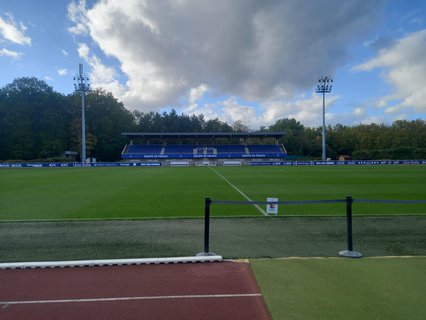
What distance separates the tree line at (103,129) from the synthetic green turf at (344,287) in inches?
2960

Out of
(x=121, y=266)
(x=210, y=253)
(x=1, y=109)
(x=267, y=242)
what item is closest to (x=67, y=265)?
(x=121, y=266)

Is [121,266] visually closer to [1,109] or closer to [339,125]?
[1,109]

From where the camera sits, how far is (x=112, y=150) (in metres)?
80.6

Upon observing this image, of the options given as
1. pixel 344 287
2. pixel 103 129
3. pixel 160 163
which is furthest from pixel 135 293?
pixel 103 129

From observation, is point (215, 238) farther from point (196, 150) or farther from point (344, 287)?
point (196, 150)

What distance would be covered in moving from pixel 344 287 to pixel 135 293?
2.97m

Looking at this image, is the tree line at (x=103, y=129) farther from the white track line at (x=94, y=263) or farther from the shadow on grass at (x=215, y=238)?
the white track line at (x=94, y=263)

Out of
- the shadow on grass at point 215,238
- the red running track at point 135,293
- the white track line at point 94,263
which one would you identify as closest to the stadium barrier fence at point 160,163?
the shadow on grass at point 215,238

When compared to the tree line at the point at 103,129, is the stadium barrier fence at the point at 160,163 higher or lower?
lower

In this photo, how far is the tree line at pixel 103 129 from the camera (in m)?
69.4

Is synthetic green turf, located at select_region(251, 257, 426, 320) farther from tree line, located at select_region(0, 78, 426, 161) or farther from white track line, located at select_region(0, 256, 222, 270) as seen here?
tree line, located at select_region(0, 78, 426, 161)

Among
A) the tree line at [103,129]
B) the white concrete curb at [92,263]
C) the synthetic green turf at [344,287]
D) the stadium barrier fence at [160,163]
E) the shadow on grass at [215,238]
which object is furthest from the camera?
the tree line at [103,129]

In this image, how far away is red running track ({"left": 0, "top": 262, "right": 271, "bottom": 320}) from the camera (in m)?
3.91

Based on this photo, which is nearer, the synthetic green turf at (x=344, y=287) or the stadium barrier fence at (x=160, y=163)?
the synthetic green turf at (x=344, y=287)
